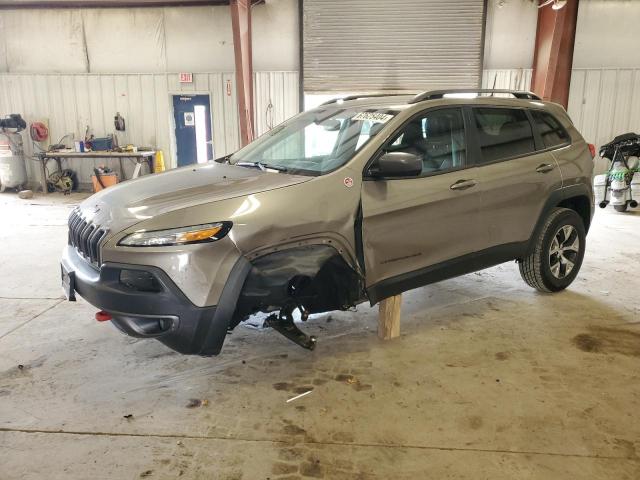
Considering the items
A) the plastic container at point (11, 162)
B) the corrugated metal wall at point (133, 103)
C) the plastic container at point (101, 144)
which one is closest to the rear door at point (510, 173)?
the corrugated metal wall at point (133, 103)

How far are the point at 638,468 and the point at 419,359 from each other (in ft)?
4.09

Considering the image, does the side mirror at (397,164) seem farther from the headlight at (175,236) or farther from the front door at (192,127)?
the front door at (192,127)

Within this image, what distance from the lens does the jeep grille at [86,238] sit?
100 inches

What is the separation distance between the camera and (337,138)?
3.22m

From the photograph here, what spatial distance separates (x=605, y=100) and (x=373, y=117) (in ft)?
30.6

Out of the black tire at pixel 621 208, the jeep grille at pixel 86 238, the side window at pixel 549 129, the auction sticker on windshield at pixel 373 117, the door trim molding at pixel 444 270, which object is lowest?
the black tire at pixel 621 208

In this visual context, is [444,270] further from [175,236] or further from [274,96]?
[274,96]

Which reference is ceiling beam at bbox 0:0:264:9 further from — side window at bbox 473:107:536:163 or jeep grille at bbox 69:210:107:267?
jeep grille at bbox 69:210:107:267

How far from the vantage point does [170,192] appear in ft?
8.95

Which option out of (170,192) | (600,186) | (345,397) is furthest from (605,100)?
(170,192)

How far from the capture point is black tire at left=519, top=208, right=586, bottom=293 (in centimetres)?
395

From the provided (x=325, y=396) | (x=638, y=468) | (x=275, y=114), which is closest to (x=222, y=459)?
(x=325, y=396)

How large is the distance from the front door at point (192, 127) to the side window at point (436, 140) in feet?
28.3

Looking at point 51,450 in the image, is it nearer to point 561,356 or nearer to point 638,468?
point 638,468
